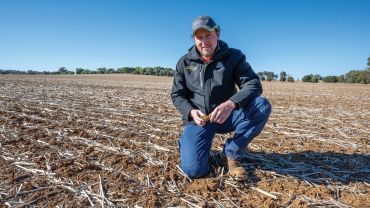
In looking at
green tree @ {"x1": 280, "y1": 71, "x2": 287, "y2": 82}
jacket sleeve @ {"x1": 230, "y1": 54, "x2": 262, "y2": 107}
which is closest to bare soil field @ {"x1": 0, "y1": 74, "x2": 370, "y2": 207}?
jacket sleeve @ {"x1": 230, "y1": 54, "x2": 262, "y2": 107}

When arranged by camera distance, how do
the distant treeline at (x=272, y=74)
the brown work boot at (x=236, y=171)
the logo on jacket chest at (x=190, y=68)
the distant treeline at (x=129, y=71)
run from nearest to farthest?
the brown work boot at (x=236, y=171) < the logo on jacket chest at (x=190, y=68) < the distant treeline at (x=272, y=74) < the distant treeline at (x=129, y=71)

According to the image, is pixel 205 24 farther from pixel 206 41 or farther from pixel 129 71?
pixel 129 71

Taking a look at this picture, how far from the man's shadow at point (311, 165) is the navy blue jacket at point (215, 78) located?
2.63ft

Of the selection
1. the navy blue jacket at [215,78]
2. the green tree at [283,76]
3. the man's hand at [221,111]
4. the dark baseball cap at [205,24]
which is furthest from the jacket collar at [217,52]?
the green tree at [283,76]

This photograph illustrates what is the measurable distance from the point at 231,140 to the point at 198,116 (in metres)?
0.53

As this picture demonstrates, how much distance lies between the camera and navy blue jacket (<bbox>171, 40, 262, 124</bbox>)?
4215 millimetres

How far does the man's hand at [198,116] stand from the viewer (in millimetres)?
4000

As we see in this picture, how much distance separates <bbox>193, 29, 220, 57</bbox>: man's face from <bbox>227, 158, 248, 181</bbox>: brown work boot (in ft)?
4.30

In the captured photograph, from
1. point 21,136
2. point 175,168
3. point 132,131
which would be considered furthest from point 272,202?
point 21,136

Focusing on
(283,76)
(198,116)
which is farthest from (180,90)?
(283,76)

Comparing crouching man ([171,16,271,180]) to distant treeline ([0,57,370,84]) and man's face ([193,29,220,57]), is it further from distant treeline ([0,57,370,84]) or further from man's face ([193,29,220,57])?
distant treeline ([0,57,370,84])

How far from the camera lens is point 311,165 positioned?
4.47 metres

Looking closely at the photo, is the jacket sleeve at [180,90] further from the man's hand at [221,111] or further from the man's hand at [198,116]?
the man's hand at [221,111]

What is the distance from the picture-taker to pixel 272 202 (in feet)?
10.9
